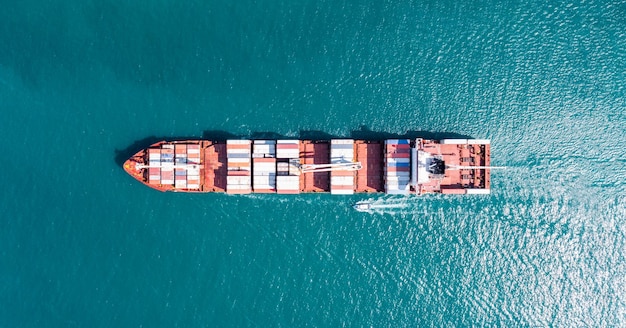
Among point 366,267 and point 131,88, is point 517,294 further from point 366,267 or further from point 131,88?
point 131,88

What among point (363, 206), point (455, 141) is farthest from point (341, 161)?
point (455, 141)

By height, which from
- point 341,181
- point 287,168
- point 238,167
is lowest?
point 341,181

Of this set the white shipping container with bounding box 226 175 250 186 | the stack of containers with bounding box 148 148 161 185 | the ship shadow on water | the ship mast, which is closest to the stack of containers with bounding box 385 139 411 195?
the ship shadow on water

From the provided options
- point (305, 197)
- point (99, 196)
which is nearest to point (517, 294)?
point (305, 197)

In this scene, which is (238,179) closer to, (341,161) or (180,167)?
(180,167)

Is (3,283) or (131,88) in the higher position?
(131,88)

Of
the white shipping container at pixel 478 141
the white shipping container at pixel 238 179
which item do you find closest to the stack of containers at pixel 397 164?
the white shipping container at pixel 478 141

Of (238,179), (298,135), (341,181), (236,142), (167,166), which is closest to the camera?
(341,181)

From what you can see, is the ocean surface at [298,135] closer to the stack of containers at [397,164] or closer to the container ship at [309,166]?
the container ship at [309,166]
